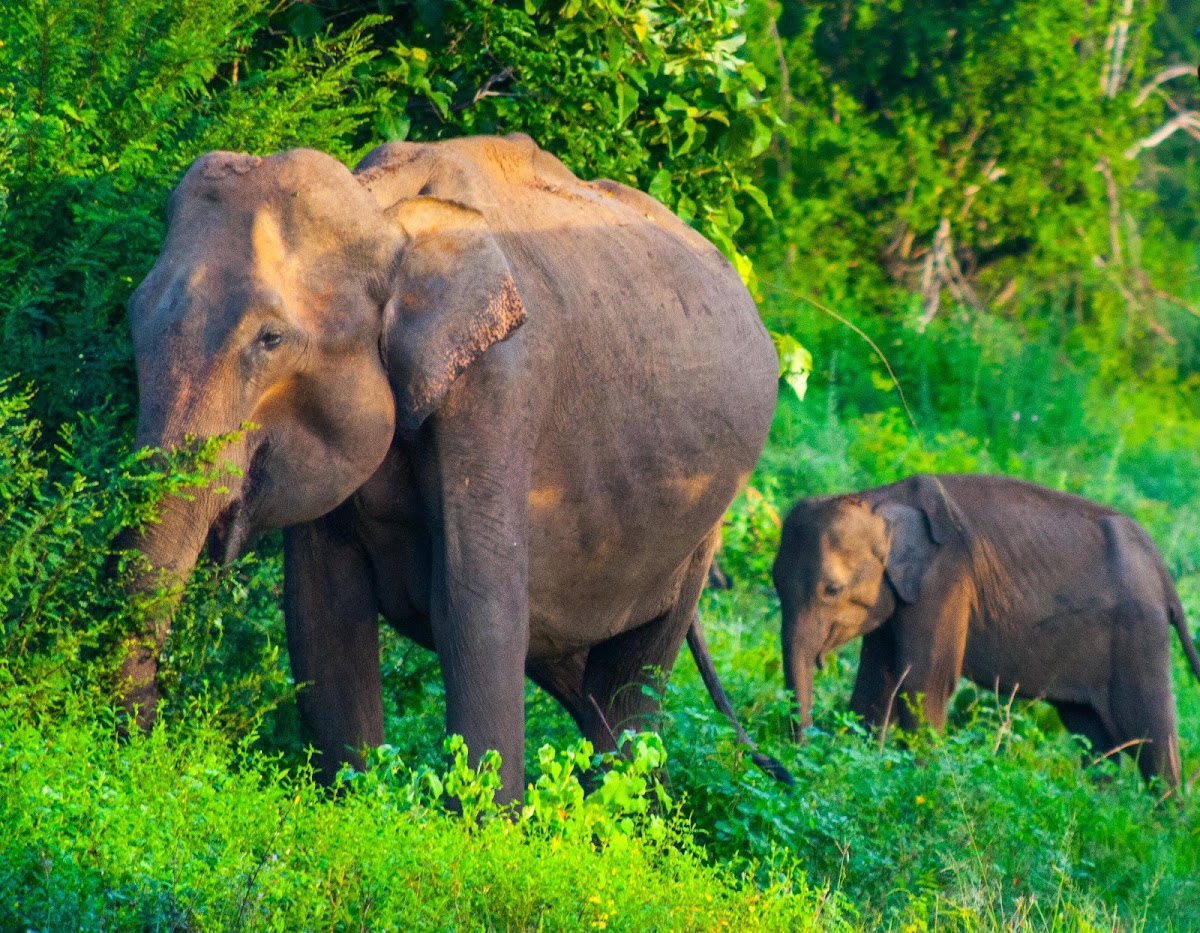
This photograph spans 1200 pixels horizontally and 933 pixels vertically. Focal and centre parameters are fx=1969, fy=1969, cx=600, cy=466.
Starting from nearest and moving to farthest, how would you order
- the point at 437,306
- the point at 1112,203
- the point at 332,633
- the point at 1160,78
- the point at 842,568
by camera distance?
the point at 437,306 → the point at 332,633 → the point at 842,568 → the point at 1112,203 → the point at 1160,78

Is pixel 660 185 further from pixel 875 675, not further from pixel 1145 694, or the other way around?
pixel 1145 694

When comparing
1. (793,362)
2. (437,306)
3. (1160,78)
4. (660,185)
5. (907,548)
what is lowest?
(907,548)

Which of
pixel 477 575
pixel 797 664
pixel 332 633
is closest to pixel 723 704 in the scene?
pixel 332 633

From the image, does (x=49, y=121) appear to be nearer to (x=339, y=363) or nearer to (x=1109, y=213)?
(x=339, y=363)

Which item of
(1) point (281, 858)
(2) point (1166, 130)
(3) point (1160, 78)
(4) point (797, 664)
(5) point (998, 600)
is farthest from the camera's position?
(3) point (1160, 78)

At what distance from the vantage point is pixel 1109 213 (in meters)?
19.4

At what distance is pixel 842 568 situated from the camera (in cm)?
938

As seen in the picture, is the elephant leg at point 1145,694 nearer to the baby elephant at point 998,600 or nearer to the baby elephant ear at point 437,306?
the baby elephant at point 998,600

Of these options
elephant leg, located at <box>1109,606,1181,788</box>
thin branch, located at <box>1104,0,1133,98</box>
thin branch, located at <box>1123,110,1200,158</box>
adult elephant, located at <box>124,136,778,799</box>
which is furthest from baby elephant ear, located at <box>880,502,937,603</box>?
thin branch, located at <box>1123,110,1200,158</box>

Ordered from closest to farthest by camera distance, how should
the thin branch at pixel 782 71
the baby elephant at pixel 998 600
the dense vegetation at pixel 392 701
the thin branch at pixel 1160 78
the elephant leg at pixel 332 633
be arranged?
the dense vegetation at pixel 392 701, the elephant leg at pixel 332 633, the baby elephant at pixel 998 600, the thin branch at pixel 782 71, the thin branch at pixel 1160 78

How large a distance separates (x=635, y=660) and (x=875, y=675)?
3.45 metres

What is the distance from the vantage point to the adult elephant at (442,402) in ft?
15.4

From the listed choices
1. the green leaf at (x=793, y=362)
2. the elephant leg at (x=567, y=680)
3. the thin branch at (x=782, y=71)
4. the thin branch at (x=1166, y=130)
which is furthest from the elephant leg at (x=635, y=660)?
the thin branch at (x=1166, y=130)

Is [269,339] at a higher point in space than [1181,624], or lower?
higher
